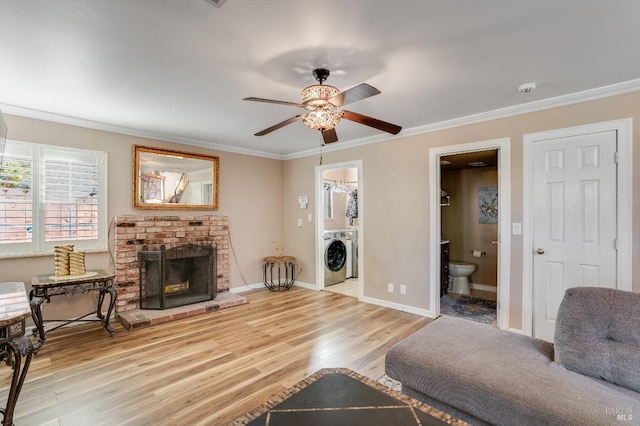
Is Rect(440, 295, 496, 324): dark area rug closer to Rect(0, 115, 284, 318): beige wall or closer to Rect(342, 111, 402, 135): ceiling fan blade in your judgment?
Rect(342, 111, 402, 135): ceiling fan blade

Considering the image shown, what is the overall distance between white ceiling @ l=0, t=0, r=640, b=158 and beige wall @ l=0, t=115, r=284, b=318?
362 millimetres

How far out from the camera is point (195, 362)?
108 inches

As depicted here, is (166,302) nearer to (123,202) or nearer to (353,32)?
(123,202)

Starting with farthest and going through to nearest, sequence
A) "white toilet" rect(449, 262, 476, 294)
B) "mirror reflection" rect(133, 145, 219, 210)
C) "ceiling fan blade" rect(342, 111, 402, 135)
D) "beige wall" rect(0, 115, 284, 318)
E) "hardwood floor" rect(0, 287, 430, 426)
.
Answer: "white toilet" rect(449, 262, 476, 294) < "mirror reflection" rect(133, 145, 219, 210) < "beige wall" rect(0, 115, 284, 318) < "ceiling fan blade" rect(342, 111, 402, 135) < "hardwood floor" rect(0, 287, 430, 426)

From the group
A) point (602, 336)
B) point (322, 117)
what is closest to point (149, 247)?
point (322, 117)

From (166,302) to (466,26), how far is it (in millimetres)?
4327

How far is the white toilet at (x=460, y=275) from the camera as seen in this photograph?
5.06 m

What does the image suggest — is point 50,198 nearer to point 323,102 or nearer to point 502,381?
point 323,102

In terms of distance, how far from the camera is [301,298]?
4.82 meters

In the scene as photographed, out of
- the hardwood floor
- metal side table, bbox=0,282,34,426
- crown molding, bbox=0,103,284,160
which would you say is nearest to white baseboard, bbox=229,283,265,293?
the hardwood floor

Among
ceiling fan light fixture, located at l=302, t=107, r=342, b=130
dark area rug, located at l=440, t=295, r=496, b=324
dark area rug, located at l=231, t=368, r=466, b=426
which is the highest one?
ceiling fan light fixture, located at l=302, t=107, r=342, b=130

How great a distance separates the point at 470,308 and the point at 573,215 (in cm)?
191

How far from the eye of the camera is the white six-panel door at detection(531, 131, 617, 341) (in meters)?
2.75

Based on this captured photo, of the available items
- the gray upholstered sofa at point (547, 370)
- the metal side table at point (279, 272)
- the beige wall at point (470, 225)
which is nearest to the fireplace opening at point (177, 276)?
the metal side table at point (279, 272)
